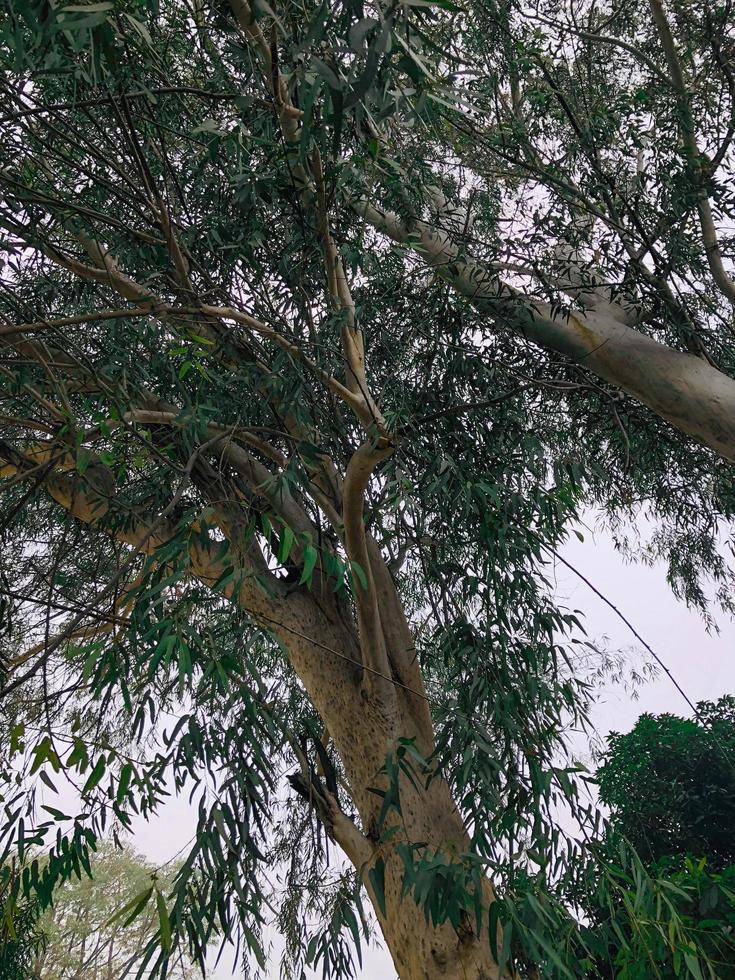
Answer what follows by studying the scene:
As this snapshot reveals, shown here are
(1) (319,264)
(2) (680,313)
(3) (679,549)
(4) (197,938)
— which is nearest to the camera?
(4) (197,938)

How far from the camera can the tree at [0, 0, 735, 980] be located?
158cm

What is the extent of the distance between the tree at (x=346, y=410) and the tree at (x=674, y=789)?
3.02 feet

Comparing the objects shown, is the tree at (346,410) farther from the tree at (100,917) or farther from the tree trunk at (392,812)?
the tree at (100,917)

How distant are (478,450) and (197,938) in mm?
1324

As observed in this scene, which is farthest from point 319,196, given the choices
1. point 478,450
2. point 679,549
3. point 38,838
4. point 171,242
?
point 679,549

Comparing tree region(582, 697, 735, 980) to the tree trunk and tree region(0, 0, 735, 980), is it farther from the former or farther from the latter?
the tree trunk

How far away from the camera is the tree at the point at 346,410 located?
158cm

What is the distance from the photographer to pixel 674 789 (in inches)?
127

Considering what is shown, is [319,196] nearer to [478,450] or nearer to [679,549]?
[478,450]

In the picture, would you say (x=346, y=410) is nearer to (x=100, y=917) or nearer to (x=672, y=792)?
(x=672, y=792)

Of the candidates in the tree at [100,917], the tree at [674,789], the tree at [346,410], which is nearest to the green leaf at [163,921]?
the tree at [346,410]

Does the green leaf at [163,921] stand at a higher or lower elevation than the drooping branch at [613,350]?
lower

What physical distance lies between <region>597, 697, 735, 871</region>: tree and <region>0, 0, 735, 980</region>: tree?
0.92 meters

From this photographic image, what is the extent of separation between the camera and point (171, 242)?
187 centimetres
